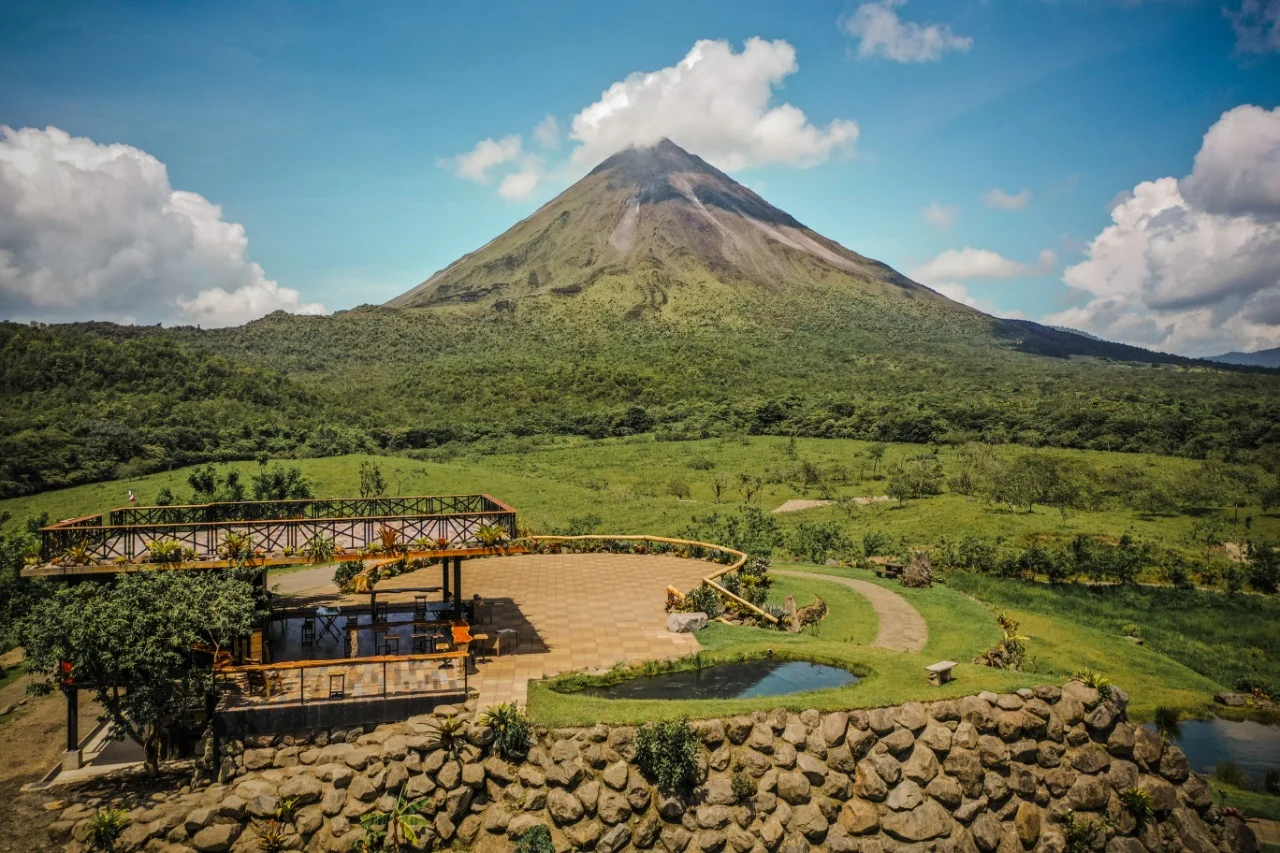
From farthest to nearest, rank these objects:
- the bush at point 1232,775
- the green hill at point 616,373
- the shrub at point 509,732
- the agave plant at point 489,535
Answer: the green hill at point 616,373
the bush at point 1232,775
the agave plant at point 489,535
the shrub at point 509,732

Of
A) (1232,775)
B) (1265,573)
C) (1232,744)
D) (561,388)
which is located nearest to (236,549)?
(1232,775)

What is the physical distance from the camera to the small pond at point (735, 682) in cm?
→ 1658

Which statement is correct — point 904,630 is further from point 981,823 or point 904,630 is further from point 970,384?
point 970,384

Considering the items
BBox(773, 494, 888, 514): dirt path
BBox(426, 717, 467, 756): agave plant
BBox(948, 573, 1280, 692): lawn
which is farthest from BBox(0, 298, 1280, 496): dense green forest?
BBox(426, 717, 467, 756): agave plant

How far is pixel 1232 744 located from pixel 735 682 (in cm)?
1490

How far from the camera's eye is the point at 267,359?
123m

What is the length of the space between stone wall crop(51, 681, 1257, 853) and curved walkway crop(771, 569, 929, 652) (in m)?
4.63

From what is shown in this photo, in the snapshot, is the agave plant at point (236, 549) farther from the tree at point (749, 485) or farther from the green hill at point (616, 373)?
the green hill at point (616, 373)

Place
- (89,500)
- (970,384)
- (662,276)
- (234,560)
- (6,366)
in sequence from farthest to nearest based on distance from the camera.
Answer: (662,276) → (970,384) → (6,366) → (89,500) → (234,560)

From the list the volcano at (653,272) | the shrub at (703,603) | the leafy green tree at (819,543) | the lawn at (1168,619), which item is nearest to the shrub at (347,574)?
the shrub at (703,603)

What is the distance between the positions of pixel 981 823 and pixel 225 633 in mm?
15402

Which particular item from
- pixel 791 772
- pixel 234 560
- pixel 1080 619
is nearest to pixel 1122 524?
pixel 1080 619

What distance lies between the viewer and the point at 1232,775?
18969 millimetres

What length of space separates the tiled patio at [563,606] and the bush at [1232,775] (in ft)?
44.6
